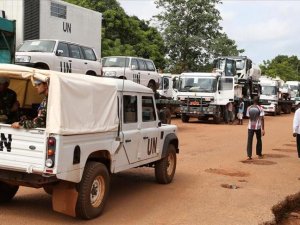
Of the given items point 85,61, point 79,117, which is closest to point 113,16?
point 85,61

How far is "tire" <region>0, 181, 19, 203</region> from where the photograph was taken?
24.1 feet

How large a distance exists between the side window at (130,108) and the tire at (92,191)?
1.10 metres

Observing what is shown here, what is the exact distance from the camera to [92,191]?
6.69m

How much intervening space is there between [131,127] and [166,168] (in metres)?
1.89

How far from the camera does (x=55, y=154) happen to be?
5762mm

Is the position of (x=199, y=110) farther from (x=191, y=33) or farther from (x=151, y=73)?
(x=191, y=33)

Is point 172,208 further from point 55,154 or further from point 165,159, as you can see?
point 55,154

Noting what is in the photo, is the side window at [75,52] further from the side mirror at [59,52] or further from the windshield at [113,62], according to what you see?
the windshield at [113,62]

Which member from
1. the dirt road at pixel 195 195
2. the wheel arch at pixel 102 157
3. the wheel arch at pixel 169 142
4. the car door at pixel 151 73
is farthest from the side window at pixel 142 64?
the wheel arch at pixel 102 157

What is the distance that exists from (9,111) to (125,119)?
1.71m

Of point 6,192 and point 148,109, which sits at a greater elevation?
point 148,109

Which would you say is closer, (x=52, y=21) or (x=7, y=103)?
(x=7, y=103)

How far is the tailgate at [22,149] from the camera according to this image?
5.88 metres

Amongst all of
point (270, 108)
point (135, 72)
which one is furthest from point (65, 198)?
point (270, 108)
